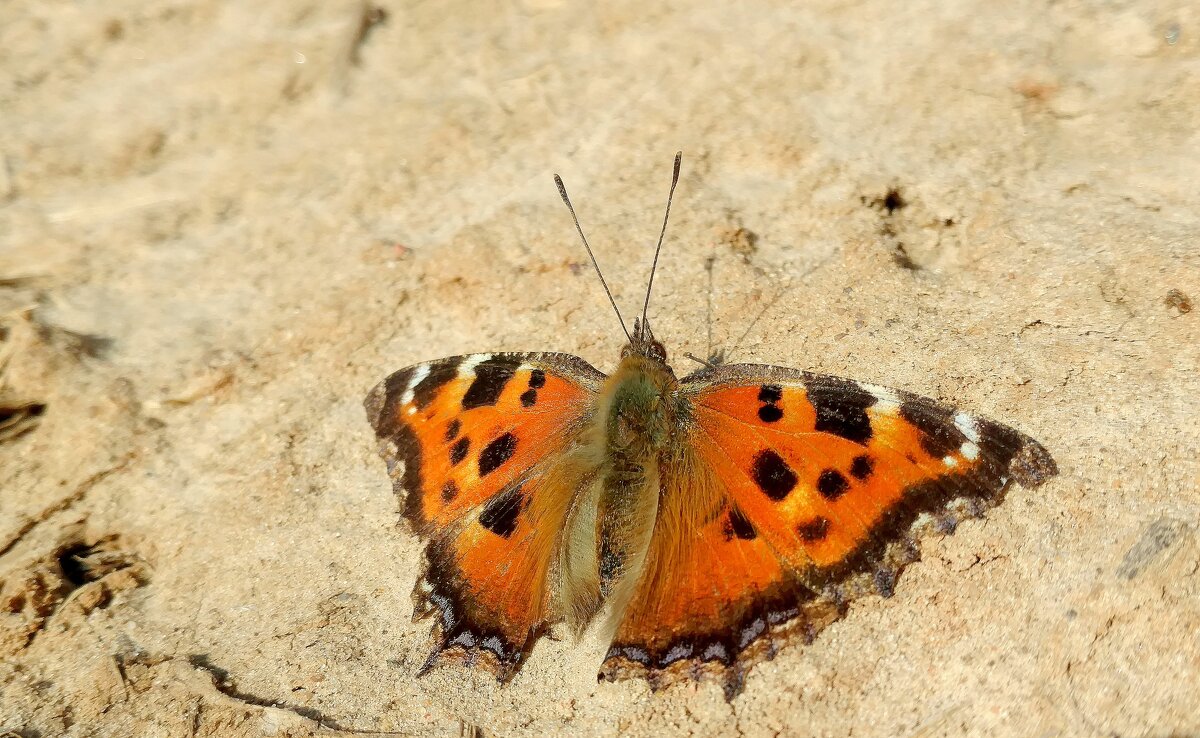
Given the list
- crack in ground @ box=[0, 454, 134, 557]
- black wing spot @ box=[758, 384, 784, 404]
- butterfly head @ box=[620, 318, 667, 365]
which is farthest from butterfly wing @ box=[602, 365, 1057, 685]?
crack in ground @ box=[0, 454, 134, 557]

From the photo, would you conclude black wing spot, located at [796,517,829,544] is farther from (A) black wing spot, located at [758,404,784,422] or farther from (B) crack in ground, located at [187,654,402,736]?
(B) crack in ground, located at [187,654,402,736]

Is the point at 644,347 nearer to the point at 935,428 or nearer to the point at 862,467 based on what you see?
the point at 862,467

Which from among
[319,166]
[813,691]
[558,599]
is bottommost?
[813,691]

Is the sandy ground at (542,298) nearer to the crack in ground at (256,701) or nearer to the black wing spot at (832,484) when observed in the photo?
the crack in ground at (256,701)

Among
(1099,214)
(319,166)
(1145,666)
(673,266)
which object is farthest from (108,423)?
(1099,214)

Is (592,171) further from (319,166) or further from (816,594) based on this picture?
(816,594)

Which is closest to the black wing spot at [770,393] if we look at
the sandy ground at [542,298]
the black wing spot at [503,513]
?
the sandy ground at [542,298]
